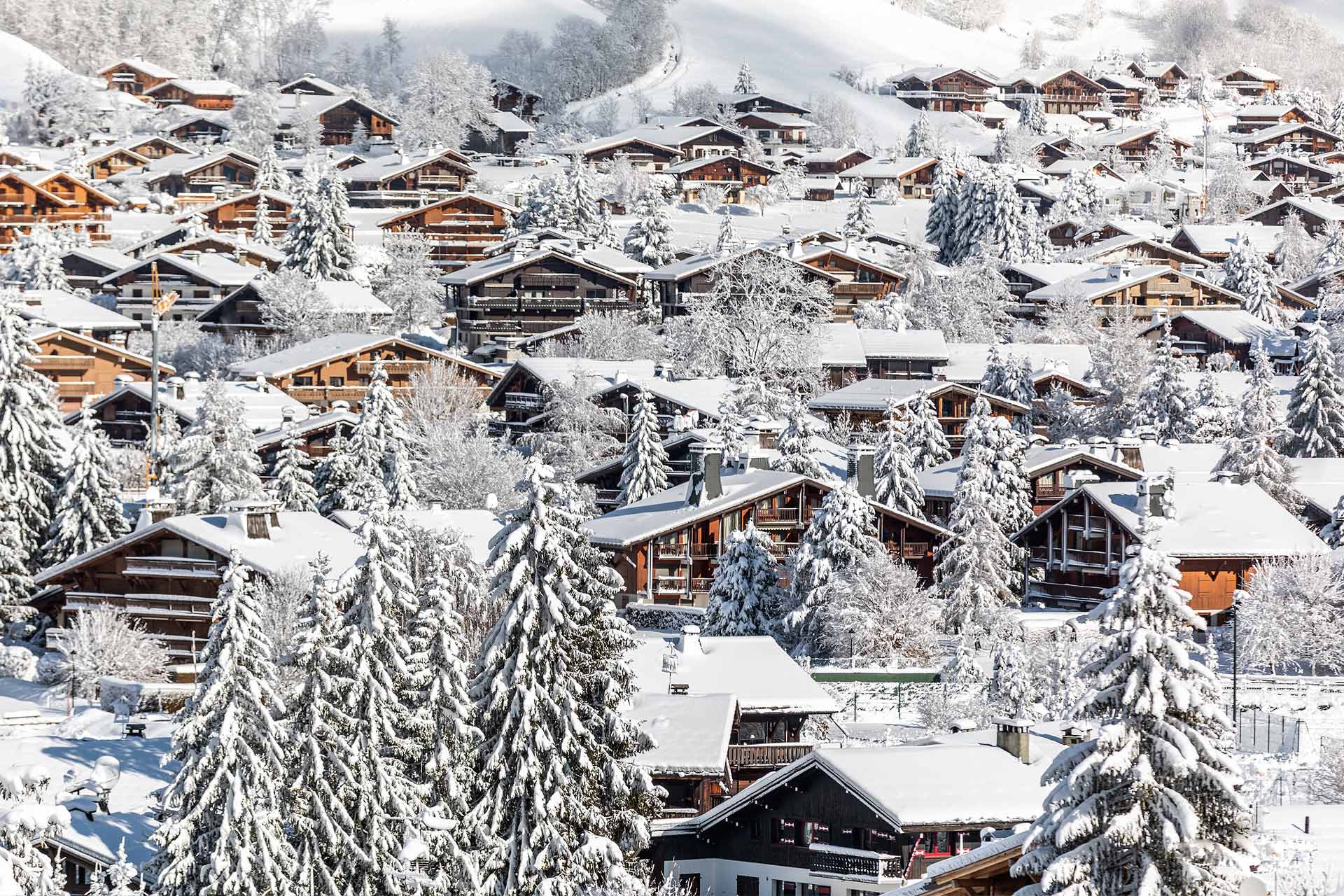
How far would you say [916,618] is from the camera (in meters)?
55.9

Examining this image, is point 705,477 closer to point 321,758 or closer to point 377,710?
point 377,710

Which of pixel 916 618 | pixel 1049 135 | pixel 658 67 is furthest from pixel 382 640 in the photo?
pixel 658 67

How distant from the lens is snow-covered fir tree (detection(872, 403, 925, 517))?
210ft

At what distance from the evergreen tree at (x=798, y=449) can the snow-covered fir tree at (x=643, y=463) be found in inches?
144

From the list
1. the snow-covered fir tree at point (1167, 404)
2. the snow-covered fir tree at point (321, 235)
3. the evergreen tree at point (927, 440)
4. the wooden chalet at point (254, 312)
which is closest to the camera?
the evergreen tree at point (927, 440)

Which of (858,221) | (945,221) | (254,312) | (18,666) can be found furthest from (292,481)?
(945,221)

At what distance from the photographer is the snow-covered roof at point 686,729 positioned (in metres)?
41.5

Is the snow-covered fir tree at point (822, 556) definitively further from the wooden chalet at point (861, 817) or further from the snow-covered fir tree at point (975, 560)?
the wooden chalet at point (861, 817)

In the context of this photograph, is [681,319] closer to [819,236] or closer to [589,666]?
[819,236]

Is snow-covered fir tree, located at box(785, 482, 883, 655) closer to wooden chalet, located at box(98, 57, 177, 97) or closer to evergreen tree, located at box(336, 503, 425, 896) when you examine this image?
evergreen tree, located at box(336, 503, 425, 896)

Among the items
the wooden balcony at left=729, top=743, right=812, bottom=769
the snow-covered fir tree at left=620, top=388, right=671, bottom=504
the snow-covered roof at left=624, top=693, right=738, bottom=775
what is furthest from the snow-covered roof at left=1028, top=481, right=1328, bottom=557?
the snow-covered roof at left=624, top=693, right=738, bottom=775

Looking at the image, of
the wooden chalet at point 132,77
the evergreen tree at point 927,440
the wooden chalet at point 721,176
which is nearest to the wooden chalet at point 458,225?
the wooden chalet at point 721,176

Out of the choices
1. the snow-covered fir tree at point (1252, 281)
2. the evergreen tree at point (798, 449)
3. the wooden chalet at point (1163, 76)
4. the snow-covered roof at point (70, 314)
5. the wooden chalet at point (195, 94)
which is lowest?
the evergreen tree at point (798, 449)

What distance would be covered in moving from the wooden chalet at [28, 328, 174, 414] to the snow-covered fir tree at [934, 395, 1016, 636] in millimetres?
37891
